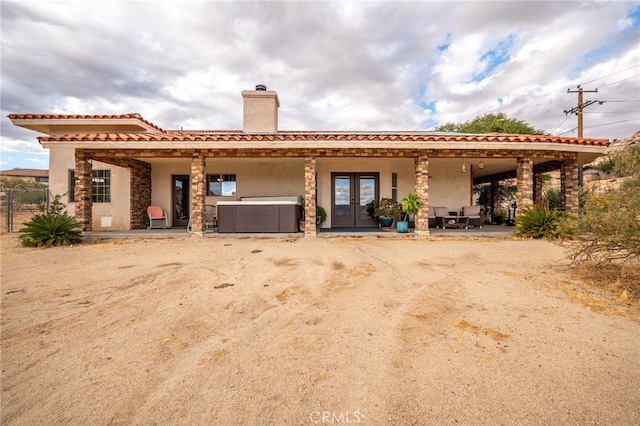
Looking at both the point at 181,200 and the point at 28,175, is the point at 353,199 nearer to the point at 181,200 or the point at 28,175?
the point at 181,200

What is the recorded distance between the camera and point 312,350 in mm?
2324

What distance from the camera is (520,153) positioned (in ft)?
28.6

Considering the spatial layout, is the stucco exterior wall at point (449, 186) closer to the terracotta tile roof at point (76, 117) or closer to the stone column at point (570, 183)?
the stone column at point (570, 183)

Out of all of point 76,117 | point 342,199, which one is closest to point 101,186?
point 76,117

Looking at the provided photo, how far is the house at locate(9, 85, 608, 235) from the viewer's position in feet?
27.1

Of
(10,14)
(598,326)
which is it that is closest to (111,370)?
(598,326)

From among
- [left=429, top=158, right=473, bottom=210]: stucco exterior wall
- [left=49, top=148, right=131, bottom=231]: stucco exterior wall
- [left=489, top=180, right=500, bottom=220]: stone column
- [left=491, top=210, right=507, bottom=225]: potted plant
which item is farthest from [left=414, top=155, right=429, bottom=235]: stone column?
[left=49, top=148, right=131, bottom=231]: stucco exterior wall

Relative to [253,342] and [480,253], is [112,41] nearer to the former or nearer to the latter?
[253,342]

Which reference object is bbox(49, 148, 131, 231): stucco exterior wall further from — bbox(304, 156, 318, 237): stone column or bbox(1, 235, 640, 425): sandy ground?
bbox(304, 156, 318, 237): stone column

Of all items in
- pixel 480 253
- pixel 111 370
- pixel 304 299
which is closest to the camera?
pixel 111 370

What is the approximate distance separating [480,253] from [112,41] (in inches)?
498

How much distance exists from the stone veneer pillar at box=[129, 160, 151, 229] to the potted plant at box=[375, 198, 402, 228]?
9549mm

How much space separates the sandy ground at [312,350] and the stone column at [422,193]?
4.11 meters

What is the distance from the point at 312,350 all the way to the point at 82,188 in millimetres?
9916
